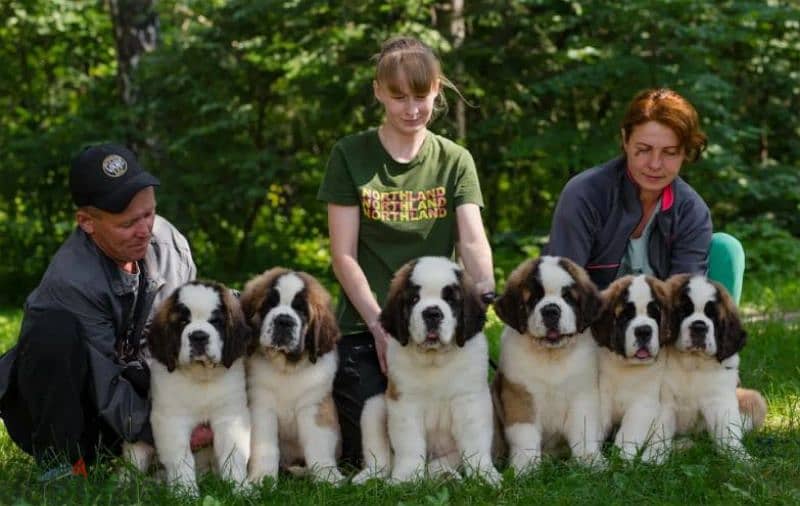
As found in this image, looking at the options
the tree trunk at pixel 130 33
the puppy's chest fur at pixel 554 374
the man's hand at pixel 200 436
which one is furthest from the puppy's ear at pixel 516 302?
the tree trunk at pixel 130 33

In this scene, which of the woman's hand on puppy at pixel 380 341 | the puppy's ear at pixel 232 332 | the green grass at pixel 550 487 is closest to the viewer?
the green grass at pixel 550 487

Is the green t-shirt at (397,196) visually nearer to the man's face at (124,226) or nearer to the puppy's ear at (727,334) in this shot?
the man's face at (124,226)

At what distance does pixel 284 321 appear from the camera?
5152 mm

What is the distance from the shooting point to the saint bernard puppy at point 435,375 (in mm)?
5137

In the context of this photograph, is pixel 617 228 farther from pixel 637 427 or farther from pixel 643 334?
pixel 637 427

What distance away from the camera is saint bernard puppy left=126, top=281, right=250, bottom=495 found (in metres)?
5.05

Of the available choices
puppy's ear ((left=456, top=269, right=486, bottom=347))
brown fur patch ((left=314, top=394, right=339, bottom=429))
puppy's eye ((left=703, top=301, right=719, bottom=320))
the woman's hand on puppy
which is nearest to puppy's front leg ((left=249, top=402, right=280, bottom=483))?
brown fur patch ((left=314, top=394, right=339, bottom=429))

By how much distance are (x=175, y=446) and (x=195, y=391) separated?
0.27 m

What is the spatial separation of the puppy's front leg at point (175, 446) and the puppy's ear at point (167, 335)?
25 cm

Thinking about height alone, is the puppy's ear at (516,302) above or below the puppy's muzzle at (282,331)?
above

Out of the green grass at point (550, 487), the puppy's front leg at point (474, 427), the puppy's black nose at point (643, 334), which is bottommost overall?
the green grass at point (550, 487)

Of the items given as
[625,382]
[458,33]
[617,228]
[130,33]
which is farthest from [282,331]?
[130,33]

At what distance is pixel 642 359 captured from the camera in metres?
5.23

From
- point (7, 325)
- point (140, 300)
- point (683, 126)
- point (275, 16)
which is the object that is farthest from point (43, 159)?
point (683, 126)
